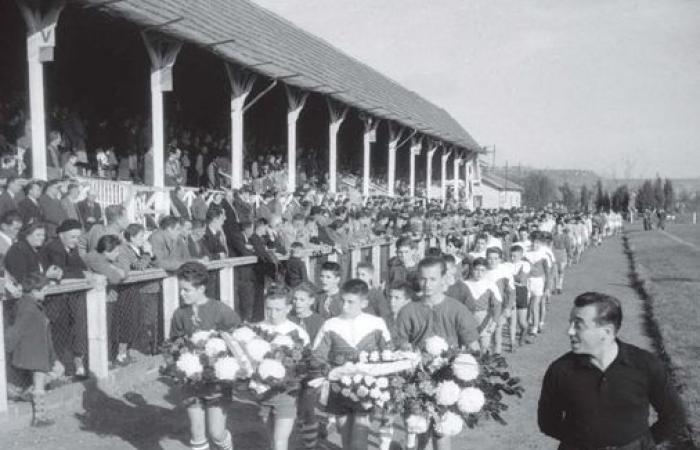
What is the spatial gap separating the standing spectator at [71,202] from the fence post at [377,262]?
→ 21.9 feet

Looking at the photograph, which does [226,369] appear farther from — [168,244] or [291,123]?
[291,123]

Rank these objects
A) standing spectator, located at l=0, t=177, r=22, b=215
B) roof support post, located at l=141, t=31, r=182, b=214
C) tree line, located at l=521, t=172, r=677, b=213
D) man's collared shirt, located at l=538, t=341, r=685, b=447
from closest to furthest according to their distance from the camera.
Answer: man's collared shirt, located at l=538, t=341, r=685, b=447 → standing spectator, located at l=0, t=177, r=22, b=215 → roof support post, located at l=141, t=31, r=182, b=214 → tree line, located at l=521, t=172, r=677, b=213

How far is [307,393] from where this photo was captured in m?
6.20

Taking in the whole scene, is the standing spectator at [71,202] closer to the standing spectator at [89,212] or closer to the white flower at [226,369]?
the standing spectator at [89,212]

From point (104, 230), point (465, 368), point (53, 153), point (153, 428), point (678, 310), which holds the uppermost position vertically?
point (53, 153)

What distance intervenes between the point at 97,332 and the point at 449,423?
475 centimetres

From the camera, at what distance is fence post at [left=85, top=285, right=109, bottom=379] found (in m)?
8.05

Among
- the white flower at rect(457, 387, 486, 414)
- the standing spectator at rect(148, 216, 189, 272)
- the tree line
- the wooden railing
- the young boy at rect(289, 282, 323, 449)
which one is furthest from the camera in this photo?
the tree line

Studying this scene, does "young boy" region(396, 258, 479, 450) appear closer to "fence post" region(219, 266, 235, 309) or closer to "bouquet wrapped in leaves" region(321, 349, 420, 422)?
"bouquet wrapped in leaves" region(321, 349, 420, 422)

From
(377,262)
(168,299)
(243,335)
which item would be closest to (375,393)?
(243,335)

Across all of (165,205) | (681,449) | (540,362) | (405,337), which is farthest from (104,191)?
(681,449)

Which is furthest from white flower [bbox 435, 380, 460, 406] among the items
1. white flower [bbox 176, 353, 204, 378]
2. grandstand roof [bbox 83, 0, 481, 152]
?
grandstand roof [bbox 83, 0, 481, 152]

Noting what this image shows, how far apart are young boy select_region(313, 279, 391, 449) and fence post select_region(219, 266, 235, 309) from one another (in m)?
4.45

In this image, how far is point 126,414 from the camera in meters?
7.90
